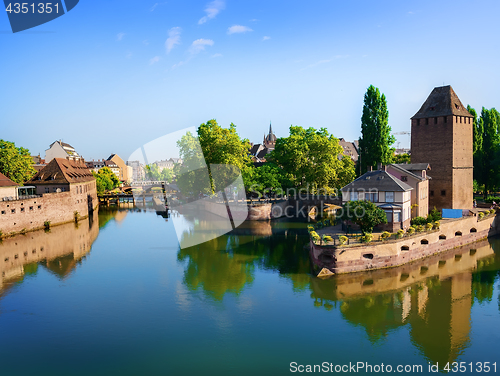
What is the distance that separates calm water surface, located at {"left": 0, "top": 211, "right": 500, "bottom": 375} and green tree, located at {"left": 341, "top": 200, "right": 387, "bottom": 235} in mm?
4458

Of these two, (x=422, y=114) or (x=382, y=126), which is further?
(x=382, y=126)

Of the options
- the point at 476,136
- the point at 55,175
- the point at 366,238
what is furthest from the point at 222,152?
the point at 476,136

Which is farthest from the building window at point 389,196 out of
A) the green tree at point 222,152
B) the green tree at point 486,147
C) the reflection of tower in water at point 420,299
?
the green tree at point 486,147

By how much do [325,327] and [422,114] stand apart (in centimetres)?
3466

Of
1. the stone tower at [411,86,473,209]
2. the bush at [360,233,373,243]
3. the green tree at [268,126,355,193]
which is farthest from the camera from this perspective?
the green tree at [268,126,355,193]

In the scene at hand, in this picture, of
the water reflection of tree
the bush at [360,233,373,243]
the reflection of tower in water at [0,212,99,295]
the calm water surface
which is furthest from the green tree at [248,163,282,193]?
the bush at [360,233,373,243]

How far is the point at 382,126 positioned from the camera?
5612cm

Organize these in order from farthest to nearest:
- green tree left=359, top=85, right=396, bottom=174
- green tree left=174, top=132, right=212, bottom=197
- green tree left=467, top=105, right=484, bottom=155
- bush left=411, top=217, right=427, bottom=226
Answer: green tree left=174, top=132, right=212, bottom=197
green tree left=467, top=105, right=484, bottom=155
green tree left=359, top=85, right=396, bottom=174
bush left=411, top=217, right=427, bottom=226

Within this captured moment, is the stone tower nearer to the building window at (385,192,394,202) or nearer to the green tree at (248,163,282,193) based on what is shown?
the building window at (385,192,394,202)

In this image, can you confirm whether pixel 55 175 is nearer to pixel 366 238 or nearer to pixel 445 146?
pixel 366 238

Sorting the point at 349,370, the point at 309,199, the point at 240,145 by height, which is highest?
the point at 240,145

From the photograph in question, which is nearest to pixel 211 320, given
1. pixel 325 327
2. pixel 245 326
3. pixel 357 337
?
pixel 245 326

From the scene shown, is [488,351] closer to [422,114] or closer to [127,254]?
[127,254]

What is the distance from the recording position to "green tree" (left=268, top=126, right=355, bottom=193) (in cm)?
6097
